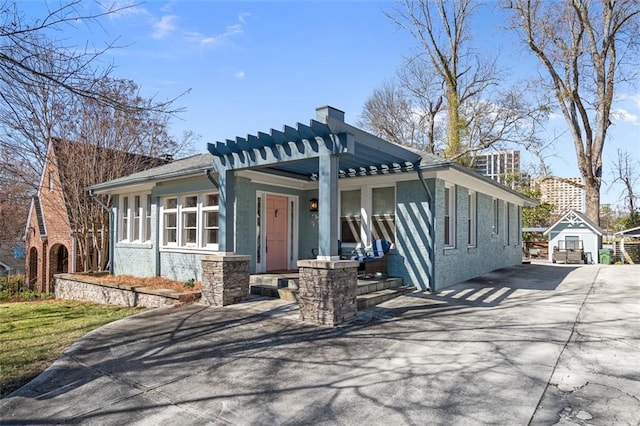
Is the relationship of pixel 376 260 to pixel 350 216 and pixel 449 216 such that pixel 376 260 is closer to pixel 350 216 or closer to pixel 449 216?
pixel 350 216

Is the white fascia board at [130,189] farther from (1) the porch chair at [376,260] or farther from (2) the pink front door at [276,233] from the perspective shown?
(1) the porch chair at [376,260]

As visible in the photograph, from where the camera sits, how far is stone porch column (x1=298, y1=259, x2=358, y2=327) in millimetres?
5793

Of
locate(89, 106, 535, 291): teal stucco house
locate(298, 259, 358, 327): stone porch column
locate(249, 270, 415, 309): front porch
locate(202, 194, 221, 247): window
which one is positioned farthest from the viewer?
locate(202, 194, 221, 247): window

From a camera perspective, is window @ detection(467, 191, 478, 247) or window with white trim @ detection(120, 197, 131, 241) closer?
window @ detection(467, 191, 478, 247)

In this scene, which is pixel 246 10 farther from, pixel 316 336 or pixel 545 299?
pixel 545 299

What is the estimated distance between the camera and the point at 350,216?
988 centimetres

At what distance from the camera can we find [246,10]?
6.89 meters

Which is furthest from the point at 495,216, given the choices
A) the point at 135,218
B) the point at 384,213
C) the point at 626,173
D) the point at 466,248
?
the point at 626,173

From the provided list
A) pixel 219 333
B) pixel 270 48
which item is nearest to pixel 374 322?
pixel 219 333

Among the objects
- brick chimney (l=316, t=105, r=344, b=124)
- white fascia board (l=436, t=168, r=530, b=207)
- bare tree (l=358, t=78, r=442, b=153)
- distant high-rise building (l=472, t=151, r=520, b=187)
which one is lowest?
white fascia board (l=436, t=168, r=530, b=207)

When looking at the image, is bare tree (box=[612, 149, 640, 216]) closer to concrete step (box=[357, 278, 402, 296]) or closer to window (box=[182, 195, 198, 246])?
concrete step (box=[357, 278, 402, 296])

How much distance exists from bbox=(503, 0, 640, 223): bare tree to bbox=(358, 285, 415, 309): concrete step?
1823 cm

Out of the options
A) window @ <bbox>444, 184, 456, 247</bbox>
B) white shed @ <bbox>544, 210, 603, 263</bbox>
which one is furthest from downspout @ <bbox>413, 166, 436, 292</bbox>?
white shed @ <bbox>544, 210, 603, 263</bbox>

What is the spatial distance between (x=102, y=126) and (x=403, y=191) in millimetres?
11613
